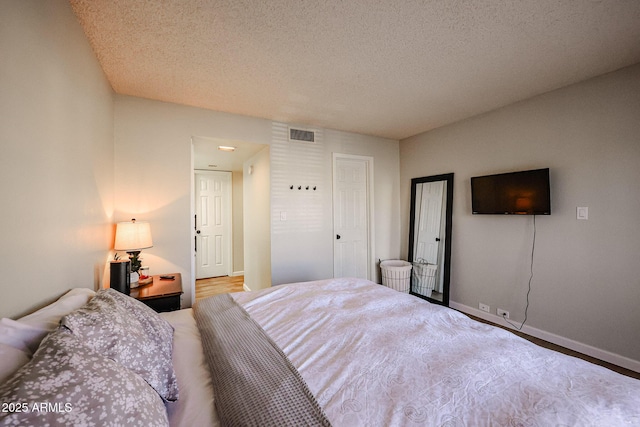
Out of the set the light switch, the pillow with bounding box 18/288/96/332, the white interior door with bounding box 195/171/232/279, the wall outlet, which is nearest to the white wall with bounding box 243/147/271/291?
the white interior door with bounding box 195/171/232/279

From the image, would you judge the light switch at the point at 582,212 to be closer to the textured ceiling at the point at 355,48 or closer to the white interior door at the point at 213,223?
the textured ceiling at the point at 355,48

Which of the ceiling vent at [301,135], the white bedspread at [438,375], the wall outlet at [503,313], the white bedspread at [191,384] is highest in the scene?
the ceiling vent at [301,135]

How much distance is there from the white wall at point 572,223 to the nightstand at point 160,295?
3344mm

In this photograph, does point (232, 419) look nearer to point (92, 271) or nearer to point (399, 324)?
point (399, 324)

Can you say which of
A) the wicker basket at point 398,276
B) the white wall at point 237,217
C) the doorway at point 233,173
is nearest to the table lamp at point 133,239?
the doorway at point 233,173

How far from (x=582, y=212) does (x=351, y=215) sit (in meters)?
2.52

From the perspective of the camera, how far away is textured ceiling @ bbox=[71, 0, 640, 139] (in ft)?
5.11

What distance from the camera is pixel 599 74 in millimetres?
2270

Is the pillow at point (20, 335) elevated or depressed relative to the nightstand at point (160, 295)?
elevated

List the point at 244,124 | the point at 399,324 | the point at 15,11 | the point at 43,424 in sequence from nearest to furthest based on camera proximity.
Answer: the point at 43,424 < the point at 15,11 < the point at 399,324 < the point at 244,124

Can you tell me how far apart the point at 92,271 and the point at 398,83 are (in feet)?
9.68

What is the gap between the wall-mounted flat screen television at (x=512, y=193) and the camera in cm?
254

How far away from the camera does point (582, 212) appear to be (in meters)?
2.39

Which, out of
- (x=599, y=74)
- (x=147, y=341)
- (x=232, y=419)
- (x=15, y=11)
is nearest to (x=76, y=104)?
(x=15, y=11)
